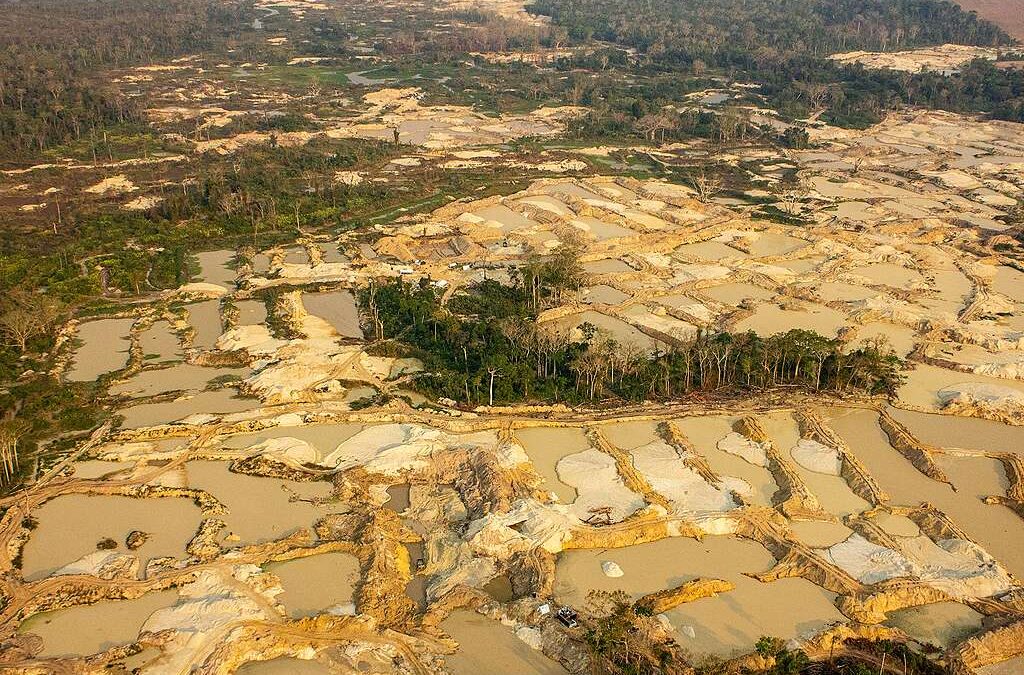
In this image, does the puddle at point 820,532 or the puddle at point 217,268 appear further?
the puddle at point 217,268

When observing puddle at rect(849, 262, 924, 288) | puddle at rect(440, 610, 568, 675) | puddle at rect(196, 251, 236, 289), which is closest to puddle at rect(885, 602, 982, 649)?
puddle at rect(440, 610, 568, 675)

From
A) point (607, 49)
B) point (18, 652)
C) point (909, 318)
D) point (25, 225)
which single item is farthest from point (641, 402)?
point (607, 49)

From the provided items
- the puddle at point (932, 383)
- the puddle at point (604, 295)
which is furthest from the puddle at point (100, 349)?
the puddle at point (932, 383)

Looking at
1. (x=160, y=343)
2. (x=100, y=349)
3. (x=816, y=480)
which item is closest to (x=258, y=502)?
(x=160, y=343)

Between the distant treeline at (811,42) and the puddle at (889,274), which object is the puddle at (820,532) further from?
the distant treeline at (811,42)

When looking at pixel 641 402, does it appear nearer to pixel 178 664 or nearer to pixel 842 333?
pixel 842 333

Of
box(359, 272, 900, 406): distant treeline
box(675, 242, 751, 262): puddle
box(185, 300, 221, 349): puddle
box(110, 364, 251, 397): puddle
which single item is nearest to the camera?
box(359, 272, 900, 406): distant treeline

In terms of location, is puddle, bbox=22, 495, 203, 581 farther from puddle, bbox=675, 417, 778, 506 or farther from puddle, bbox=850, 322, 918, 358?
puddle, bbox=850, 322, 918, 358
